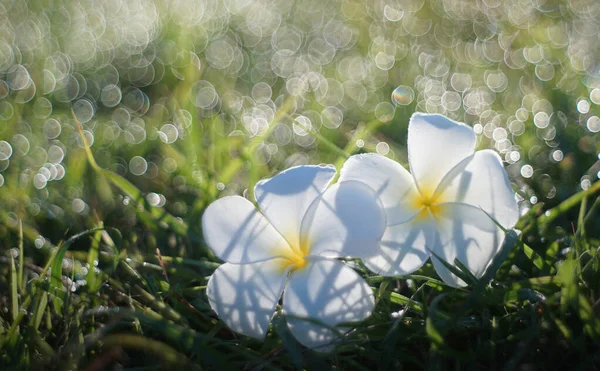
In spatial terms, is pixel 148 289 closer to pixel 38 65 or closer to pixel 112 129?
pixel 112 129

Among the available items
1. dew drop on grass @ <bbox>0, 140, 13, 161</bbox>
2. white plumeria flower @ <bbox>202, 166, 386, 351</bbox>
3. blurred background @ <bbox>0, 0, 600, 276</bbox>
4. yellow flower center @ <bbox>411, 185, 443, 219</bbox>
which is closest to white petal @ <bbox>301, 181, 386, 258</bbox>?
white plumeria flower @ <bbox>202, 166, 386, 351</bbox>

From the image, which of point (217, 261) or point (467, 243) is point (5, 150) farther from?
point (467, 243)

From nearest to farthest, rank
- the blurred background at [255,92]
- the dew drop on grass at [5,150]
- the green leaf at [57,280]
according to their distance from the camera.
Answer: the green leaf at [57,280]
the blurred background at [255,92]
the dew drop on grass at [5,150]

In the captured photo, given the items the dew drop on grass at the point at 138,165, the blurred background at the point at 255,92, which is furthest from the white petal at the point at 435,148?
the dew drop on grass at the point at 138,165

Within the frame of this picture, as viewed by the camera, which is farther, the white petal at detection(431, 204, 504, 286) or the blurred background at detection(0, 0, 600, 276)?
the blurred background at detection(0, 0, 600, 276)

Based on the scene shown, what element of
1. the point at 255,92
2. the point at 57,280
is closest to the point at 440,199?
the point at 57,280

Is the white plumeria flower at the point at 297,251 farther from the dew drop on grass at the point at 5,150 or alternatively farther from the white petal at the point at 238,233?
the dew drop on grass at the point at 5,150

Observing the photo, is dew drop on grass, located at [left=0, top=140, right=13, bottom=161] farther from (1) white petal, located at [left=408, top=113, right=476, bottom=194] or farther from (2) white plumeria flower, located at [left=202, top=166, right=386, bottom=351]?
(1) white petal, located at [left=408, top=113, right=476, bottom=194]
